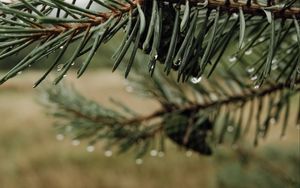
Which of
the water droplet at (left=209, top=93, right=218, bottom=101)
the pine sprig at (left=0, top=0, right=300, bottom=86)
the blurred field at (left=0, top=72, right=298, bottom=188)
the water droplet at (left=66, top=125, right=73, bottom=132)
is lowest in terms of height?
the blurred field at (left=0, top=72, right=298, bottom=188)

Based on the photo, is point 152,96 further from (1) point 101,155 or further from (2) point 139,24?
(1) point 101,155

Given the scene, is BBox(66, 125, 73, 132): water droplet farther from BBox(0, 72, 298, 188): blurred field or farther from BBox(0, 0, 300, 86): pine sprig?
BBox(0, 72, 298, 188): blurred field

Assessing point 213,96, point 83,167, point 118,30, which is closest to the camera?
point 118,30

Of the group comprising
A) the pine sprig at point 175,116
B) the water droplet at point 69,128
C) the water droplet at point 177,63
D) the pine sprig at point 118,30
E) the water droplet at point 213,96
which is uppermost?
the pine sprig at point 118,30

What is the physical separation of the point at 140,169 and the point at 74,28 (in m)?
5.43

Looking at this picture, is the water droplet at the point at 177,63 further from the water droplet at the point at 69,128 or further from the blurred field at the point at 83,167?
the blurred field at the point at 83,167

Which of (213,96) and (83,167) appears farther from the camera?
(83,167)

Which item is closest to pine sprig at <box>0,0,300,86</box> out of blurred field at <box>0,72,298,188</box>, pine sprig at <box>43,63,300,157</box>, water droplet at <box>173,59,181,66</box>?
water droplet at <box>173,59,181,66</box>

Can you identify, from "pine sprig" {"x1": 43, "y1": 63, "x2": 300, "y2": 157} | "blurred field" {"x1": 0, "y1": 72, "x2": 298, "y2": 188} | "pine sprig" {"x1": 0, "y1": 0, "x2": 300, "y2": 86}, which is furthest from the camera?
"blurred field" {"x1": 0, "y1": 72, "x2": 298, "y2": 188}

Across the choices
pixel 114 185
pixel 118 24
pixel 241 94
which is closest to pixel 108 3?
pixel 118 24

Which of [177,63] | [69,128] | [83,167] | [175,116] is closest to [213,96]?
[175,116]

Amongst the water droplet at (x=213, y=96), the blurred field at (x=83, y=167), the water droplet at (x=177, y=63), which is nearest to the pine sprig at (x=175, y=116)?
the water droplet at (x=213, y=96)

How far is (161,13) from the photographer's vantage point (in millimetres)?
344

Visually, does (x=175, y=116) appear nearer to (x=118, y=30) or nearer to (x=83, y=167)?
(x=118, y=30)
